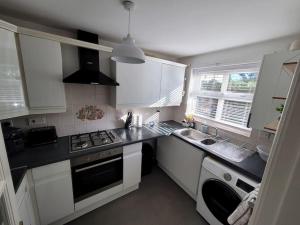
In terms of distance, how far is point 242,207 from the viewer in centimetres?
94

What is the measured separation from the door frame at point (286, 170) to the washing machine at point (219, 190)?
1.10 metres

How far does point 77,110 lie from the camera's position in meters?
1.79

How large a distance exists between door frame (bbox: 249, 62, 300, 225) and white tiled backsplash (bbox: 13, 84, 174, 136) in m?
1.91

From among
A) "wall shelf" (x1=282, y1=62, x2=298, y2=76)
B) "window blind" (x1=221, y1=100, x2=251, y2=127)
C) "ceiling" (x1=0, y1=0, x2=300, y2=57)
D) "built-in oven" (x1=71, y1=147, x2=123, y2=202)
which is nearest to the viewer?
"ceiling" (x1=0, y1=0, x2=300, y2=57)

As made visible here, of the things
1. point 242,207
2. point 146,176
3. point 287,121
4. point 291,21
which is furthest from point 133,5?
point 146,176

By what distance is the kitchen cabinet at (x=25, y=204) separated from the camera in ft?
3.17

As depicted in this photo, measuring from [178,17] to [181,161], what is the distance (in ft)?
5.81

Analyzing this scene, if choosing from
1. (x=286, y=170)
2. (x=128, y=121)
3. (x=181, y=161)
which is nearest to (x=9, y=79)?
(x=128, y=121)

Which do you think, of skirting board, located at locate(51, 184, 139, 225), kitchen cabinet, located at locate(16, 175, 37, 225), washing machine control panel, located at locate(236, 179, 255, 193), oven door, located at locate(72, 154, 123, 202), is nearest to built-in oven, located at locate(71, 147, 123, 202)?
oven door, located at locate(72, 154, 123, 202)

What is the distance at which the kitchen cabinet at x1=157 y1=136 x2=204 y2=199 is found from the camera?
5.77ft

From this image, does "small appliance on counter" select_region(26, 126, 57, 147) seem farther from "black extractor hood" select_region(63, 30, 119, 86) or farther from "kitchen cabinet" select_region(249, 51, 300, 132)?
"kitchen cabinet" select_region(249, 51, 300, 132)

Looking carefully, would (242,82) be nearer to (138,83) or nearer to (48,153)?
(138,83)

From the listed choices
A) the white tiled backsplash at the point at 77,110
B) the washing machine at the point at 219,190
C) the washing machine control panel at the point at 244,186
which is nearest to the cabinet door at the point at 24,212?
the white tiled backsplash at the point at 77,110

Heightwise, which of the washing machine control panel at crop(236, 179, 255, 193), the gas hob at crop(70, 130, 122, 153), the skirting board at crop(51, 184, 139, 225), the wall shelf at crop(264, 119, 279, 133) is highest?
the wall shelf at crop(264, 119, 279, 133)
